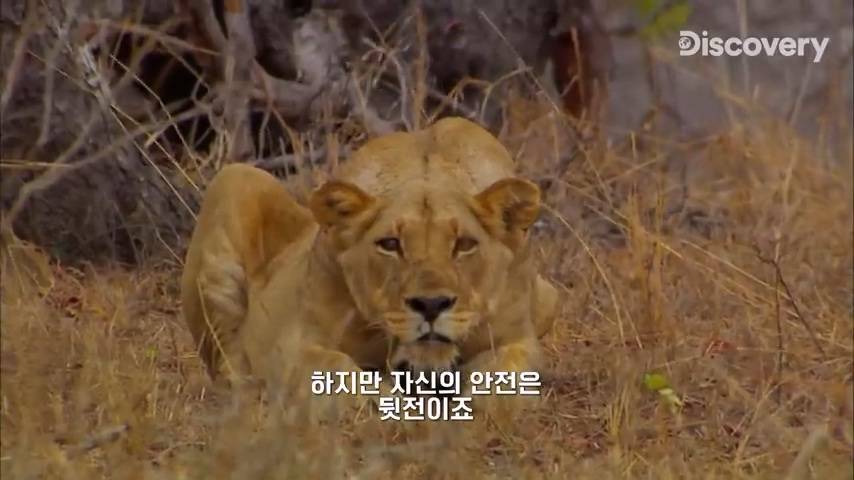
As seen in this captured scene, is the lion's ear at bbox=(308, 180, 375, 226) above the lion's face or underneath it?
above

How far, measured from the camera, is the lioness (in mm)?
4215

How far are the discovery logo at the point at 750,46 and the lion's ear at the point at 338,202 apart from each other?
2.02 m

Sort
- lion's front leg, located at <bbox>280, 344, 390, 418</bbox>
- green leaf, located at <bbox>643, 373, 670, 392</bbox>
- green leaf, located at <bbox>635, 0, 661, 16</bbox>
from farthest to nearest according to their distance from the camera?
green leaf, located at <bbox>635, 0, 661, 16</bbox> → green leaf, located at <bbox>643, 373, 670, 392</bbox> → lion's front leg, located at <bbox>280, 344, 390, 418</bbox>

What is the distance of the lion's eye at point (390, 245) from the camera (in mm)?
4242

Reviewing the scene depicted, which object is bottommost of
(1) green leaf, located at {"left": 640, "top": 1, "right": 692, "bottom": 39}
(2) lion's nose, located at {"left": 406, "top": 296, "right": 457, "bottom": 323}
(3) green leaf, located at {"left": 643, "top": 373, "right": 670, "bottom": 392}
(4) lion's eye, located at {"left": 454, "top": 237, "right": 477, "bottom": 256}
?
(3) green leaf, located at {"left": 643, "top": 373, "right": 670, "bottom": 392}

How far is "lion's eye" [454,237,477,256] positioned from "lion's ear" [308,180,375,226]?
24cm

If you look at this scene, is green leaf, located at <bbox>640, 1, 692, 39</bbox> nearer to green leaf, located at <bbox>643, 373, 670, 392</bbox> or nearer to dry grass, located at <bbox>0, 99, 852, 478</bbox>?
dry grass, located at <bbox>0, 99, 852, 478</bbox>

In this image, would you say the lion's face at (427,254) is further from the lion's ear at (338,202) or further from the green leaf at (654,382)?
the green leaf at (654,382)

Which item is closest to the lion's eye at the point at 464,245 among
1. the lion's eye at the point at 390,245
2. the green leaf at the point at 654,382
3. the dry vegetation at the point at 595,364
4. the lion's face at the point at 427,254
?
the lion's face at the point at 427,254

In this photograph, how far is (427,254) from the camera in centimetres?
420

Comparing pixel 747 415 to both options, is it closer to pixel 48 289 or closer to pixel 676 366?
pixel 676 366

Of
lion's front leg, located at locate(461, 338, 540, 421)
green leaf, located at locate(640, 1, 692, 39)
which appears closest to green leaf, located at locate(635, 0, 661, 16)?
green leaf, located at locate(640, 1, 692, 39)

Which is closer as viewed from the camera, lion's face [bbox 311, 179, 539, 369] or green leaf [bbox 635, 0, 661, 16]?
lion's face [bbox 311, 179, 539, 369]

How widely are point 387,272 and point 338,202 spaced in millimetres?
213
